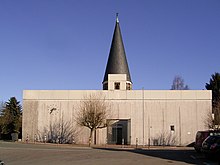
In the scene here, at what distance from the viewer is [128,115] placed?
42.9 metres

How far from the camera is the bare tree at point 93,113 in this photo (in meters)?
39.3

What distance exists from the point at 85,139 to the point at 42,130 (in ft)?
19.1

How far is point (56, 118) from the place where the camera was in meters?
43.5

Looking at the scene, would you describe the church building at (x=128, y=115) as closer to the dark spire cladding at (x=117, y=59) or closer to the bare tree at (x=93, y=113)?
the bare tree at (x=93, y=113)

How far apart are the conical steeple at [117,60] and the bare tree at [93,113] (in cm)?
839

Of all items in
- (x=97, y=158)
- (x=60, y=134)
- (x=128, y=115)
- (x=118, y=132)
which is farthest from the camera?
(x=118, y=132)

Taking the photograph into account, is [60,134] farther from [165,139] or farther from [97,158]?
[97,158]

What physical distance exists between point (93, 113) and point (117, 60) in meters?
14.6

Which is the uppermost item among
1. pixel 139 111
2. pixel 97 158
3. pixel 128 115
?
pixel 139 111

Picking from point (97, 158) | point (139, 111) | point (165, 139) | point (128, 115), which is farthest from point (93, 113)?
point (97, 158)

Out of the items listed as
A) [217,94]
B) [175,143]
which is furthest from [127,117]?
[217,94]

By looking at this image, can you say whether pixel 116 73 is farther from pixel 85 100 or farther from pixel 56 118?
pixel 56 118

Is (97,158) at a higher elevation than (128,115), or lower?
lower

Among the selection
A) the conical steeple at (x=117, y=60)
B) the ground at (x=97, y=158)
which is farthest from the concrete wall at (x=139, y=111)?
the ground at (x=97, y=158)
